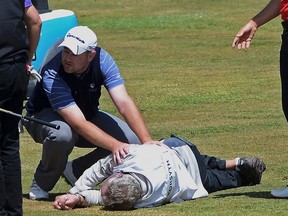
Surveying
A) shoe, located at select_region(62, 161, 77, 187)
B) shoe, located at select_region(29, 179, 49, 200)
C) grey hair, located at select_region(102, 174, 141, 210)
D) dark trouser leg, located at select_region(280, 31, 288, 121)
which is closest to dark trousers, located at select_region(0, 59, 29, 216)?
grey hair, located at select_region(102, 174, 141, 210)

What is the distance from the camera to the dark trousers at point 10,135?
6422mm

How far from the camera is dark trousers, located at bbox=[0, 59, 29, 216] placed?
→ 21.1 ft

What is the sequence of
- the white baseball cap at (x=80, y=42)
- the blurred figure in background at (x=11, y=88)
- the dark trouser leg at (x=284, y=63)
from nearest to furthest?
the blurred figure in background at (x=11, y=88)
the dark trouser leg at (x=284, y=63)
the white baseball cap at (x=80, y=42)

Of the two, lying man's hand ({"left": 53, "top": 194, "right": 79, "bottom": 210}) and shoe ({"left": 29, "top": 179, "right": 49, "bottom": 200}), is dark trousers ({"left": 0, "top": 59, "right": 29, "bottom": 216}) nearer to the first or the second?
lying man's hand ({"left": 53, "top": 194, "right": 79, "bottom": 210})

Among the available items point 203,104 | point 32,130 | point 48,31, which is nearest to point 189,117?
point 203,104

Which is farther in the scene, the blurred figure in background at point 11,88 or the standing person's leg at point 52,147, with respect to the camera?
the standing person's leg at point 52,147

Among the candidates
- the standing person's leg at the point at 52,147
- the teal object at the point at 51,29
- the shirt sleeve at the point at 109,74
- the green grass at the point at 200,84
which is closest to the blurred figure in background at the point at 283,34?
the green grass at the point at 200,84

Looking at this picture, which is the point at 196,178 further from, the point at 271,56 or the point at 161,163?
the point at 271,56

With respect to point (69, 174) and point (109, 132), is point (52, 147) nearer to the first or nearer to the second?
point (109, 132)

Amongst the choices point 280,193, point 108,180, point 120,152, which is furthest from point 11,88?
point 280,193

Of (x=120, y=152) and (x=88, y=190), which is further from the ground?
(x=120, y=152)

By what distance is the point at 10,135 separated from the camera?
655 centimetres

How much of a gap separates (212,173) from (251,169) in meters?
0.31

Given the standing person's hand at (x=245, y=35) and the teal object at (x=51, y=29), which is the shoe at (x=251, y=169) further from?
the teal object at (x=51, y=29)
